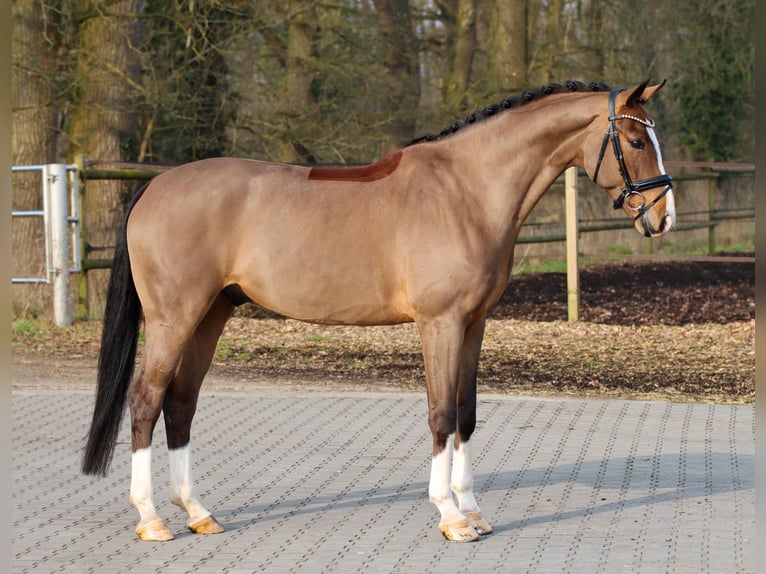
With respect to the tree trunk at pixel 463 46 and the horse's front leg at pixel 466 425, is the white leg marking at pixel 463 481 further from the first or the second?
the tree trunk at pixel 463 46

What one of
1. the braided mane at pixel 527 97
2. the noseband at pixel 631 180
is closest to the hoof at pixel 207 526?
the braided mane at pixel 527 97

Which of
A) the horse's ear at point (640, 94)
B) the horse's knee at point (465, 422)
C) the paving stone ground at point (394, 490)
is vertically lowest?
the paving stone ground at point (394, 490)

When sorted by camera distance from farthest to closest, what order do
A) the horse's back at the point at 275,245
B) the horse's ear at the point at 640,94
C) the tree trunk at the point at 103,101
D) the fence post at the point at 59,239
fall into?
the tree trunk at the point at 103,101
the fence post at the point at 59,239
the horse's back at the point at 275,245
the horse's ear at the point at 640,94

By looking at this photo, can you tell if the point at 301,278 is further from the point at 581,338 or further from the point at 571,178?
the point at 571,178

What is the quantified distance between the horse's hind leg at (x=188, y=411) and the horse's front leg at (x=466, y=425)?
122cm

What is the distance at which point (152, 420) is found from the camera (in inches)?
202

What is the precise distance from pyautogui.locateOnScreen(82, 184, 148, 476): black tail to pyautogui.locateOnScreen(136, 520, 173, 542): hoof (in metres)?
0.39

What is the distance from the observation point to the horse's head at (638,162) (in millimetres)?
4945

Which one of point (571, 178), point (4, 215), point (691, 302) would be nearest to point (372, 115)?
point (571, 178)

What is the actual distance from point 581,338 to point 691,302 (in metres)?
3.18

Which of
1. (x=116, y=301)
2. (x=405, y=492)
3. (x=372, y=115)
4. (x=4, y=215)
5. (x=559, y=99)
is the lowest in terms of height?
(x=405, y=492)

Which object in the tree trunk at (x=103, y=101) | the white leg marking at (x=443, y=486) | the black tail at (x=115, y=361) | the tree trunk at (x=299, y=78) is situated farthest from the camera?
the tree trunk at (x=299, y=78)

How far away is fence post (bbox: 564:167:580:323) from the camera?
12453 mm

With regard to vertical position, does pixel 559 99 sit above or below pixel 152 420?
above
